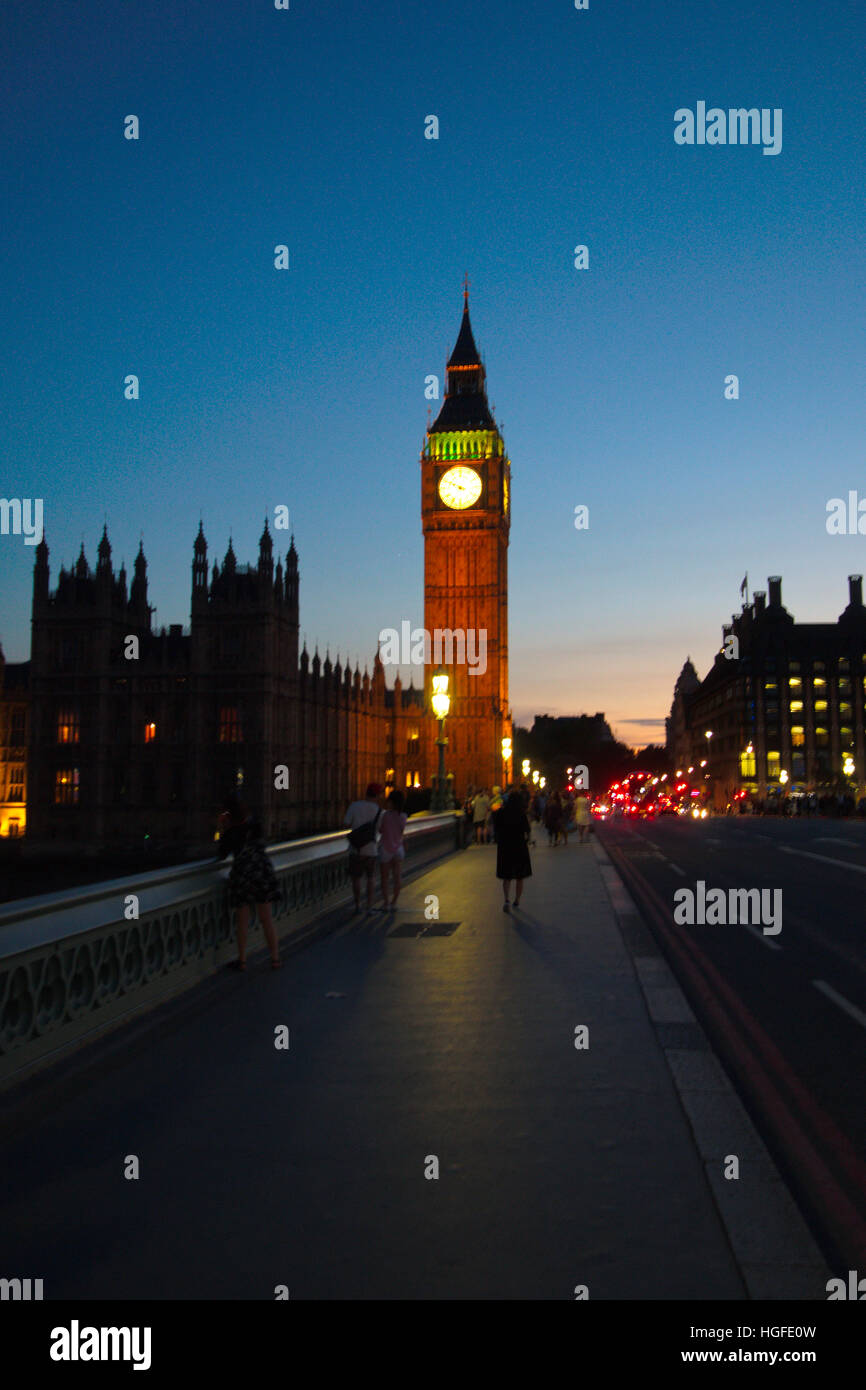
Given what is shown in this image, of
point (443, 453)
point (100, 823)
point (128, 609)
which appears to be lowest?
point (100, 823)

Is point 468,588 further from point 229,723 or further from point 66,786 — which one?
point 66,786

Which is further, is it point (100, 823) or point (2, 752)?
point (2, 752)

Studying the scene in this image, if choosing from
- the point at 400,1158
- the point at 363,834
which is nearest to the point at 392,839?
the point at 363,834

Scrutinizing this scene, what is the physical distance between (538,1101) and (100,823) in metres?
80.1

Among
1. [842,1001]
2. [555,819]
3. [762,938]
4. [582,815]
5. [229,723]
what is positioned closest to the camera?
[842,1001]

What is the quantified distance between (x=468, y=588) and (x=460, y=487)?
11767 millimetres

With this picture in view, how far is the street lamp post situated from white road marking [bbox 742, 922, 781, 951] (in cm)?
1796

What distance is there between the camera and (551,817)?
36156 mm

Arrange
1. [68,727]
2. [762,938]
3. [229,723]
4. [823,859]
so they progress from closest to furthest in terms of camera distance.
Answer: [762,938] → [823,859] → [229,723] → [68,727]

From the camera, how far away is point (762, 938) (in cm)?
1377

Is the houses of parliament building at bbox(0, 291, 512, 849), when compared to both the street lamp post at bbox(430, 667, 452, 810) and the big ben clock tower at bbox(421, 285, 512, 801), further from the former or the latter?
the street lamp post at bbox(430, 667, 452, 810)

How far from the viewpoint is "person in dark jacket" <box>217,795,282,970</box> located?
35.3 ft
